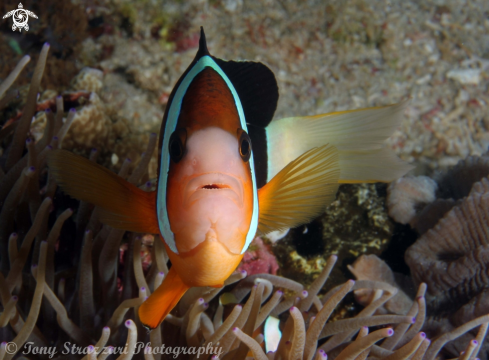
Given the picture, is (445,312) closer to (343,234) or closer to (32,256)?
(343,234)

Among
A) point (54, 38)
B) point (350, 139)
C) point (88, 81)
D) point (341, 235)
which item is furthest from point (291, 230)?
point (54, 38)

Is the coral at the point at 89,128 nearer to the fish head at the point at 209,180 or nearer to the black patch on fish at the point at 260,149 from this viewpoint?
the black patch on fish at the point at 260,149

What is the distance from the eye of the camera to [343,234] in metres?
2.02

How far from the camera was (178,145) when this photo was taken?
717mm

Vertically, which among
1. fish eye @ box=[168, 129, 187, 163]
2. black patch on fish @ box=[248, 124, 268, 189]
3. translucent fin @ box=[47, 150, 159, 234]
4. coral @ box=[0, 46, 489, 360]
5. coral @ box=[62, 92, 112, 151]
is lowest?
coral @ box=[0, 46, 489, 360]

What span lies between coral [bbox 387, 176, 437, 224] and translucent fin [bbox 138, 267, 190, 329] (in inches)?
61.4

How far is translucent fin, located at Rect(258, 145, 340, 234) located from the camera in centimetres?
93

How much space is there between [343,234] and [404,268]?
431mm

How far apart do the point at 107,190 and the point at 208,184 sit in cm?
39

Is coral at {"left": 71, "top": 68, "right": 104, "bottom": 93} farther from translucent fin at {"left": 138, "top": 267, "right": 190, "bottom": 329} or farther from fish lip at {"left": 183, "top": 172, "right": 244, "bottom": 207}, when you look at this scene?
fish lip at {"left": 183, "top": 172, "right": 244, "bottom": 207}

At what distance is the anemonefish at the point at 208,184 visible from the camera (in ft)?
2.27

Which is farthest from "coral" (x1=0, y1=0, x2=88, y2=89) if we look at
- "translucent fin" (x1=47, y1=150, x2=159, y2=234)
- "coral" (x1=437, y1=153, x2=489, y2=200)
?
"coral" (x1=437, y1=153, x2=489, y2=200)

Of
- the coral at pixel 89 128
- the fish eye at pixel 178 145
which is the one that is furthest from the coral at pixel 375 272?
the coral at pixel 89 128

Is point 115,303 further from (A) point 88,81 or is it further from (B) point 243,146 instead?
(A) point 88,81
